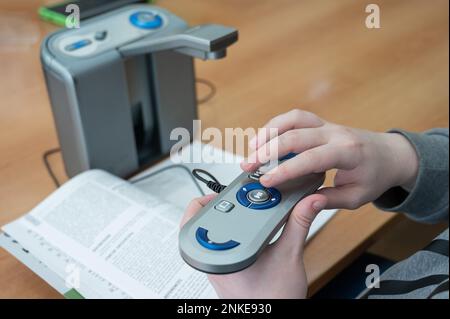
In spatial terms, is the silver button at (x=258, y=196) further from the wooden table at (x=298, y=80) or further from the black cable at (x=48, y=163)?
the black cable at (x=48, y=163)

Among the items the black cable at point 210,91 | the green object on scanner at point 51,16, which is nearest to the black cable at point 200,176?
the black cable at point 210,91

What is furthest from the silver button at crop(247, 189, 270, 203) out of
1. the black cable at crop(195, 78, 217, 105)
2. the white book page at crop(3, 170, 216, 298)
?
the black cable at crop(195, 78, 217, 105)

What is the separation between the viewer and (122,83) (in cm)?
64

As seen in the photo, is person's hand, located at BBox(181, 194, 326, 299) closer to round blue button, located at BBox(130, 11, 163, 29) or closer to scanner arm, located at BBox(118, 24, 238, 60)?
scanner arm, located at BBox(118, 24, 238, 60)

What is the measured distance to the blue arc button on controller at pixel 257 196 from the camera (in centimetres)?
39

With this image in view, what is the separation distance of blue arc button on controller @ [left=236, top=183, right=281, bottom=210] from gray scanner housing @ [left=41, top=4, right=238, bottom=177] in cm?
22

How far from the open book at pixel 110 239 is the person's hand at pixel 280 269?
0.29 feet

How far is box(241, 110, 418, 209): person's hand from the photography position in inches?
16.2

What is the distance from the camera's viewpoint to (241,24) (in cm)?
104

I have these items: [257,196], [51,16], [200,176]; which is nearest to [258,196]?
[257,196]

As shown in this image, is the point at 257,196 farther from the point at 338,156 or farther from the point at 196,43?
the point at 196,43

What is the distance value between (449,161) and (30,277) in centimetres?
46
